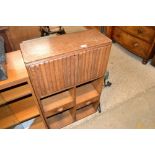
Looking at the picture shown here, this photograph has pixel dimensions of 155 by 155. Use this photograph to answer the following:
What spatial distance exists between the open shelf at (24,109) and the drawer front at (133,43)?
183cm

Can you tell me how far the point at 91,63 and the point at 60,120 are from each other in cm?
81

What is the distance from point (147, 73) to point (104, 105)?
958 millimetres

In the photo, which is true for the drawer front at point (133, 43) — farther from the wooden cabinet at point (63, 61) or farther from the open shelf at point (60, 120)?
the open shelf at point (60, 120)

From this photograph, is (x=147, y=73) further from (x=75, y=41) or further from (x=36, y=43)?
(x=36, y=43)

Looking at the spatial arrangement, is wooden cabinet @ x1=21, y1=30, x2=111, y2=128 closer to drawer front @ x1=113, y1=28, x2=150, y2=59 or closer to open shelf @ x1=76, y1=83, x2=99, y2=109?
open shelf @ x1=76, y1=83, x2=99, y2=109

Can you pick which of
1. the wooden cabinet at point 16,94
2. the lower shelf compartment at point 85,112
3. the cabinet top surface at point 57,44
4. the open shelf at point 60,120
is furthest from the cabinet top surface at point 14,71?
the lower shelf compartment at point 85,112

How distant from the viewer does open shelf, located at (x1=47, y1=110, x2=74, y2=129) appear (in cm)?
158

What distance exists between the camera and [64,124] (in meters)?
1.59

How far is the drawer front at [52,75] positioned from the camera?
3.11 ft

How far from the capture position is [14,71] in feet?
3.16

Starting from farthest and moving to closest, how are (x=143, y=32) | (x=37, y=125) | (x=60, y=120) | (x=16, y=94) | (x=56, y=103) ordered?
(x=143, y=32), (x=60, y=120), (x=37, y=125), (x=56, y=103), (x=16, y=94)

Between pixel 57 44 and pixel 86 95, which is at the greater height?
pixel 57 44

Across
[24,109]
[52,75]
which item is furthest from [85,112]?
[52,75]

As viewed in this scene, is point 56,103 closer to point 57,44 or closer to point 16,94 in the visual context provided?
point 16,94
